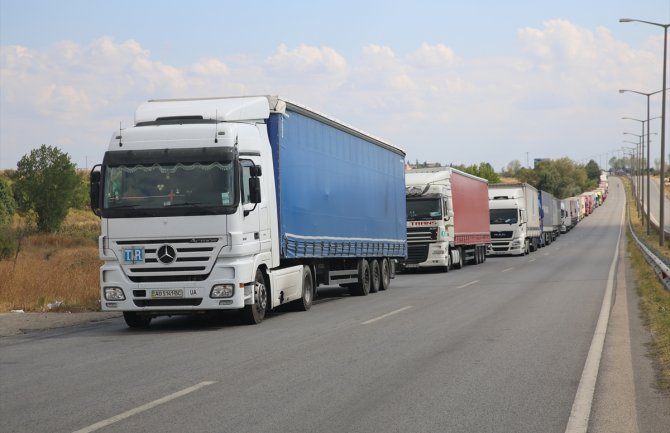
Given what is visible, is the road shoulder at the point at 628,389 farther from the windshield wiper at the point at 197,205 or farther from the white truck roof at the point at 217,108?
the white truck roof at the point at 217,108

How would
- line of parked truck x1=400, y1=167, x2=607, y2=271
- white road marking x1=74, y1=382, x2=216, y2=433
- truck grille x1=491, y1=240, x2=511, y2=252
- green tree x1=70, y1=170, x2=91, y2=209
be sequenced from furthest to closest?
green tree x1=70, y1=170, x2=91, y2=209
truck grille x1=491, y1=240, x2=511, y2=252
line of parked truck x1=400, y1=167, x2=607, y2=271
white road marking x1=74, y1=382, x2=216, y2=433

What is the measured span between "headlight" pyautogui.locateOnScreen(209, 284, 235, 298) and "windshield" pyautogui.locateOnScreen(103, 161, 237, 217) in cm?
117

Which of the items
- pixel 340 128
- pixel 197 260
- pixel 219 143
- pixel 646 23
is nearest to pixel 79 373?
pixel 197 260

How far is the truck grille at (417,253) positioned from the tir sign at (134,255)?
20.3m

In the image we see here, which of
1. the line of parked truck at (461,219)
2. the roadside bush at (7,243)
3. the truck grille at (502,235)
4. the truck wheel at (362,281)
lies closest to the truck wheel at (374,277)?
the truck wheel at (362,281)

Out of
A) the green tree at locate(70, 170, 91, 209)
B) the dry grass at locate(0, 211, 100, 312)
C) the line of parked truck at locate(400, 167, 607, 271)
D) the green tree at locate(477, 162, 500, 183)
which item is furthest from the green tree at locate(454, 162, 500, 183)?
the dry grass at locate(0, 211, 100, 312)

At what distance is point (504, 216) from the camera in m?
49.3

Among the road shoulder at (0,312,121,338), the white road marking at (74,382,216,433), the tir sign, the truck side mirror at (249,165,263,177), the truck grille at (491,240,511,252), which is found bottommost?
the truck grille at (491,240,511,252)

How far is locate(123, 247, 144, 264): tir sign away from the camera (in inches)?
549

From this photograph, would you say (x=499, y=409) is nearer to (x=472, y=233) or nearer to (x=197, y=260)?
(x=197, y=260)

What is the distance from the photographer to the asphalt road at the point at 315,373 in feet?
23.2

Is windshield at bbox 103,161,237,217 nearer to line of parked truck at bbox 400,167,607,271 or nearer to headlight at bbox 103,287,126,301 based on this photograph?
headlight at bbox 103,287,126,301

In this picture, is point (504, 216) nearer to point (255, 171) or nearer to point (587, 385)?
point (255, 171)

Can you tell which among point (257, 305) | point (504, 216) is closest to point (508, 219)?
point (504, 216)
